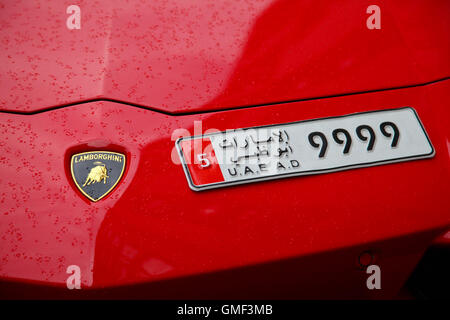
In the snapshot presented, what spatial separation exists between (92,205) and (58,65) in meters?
0.40

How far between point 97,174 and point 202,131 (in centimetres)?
24

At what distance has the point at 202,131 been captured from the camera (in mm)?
1070

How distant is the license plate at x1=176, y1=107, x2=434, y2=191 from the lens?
103cm

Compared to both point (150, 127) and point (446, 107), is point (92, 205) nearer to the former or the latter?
point (150, 127)

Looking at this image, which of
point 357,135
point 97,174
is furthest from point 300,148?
point 97,174

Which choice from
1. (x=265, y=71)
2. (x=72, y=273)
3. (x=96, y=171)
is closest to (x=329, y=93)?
(x=265, y=71)

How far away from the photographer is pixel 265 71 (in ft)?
3.85

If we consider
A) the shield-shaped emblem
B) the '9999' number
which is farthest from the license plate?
the shield-shaped emblem

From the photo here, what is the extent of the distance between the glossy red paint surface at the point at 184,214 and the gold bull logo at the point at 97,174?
35 mm

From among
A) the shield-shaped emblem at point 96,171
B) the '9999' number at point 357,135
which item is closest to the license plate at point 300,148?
the '9999' number at point 357,135

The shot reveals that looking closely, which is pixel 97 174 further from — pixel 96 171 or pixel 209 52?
pixel 209 52

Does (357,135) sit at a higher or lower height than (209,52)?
lower

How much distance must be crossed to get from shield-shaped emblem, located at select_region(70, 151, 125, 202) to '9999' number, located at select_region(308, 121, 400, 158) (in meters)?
0.41

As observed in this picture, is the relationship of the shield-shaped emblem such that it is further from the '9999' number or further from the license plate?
the '9999' number
